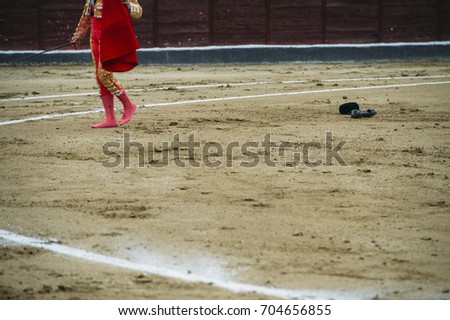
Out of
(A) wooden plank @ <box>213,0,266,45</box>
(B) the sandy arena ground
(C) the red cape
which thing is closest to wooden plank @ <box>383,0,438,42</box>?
(A) wooden plank @ <box>213,0,266,45</box>

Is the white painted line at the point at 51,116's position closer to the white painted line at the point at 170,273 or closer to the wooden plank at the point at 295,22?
the white painted line at the point at 170,273

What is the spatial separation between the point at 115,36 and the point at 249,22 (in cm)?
987

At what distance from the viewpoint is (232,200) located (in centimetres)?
502

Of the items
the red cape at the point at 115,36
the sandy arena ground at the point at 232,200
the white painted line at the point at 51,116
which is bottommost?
the white painted line at the point at 51,116

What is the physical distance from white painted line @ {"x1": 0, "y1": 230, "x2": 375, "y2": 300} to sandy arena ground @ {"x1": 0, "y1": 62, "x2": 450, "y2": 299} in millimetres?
22

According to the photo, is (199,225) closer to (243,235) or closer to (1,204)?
(243,235)

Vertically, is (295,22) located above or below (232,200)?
above

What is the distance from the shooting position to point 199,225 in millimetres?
4449

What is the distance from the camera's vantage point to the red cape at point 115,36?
7.16 metres

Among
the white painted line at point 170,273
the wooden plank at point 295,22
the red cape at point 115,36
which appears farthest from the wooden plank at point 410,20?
Result: the white painted line at point 170,273

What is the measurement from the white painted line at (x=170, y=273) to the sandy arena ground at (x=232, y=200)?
0.07 ft

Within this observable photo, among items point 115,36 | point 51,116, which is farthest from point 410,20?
point 115,36

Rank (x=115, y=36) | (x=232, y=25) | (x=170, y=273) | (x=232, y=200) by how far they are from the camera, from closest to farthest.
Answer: (x=170, y=273) → (x=232, y=200) → (x=115, y=36) → (x=232, y=25)

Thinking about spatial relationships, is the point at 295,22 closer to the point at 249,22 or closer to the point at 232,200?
the point at 249,22
